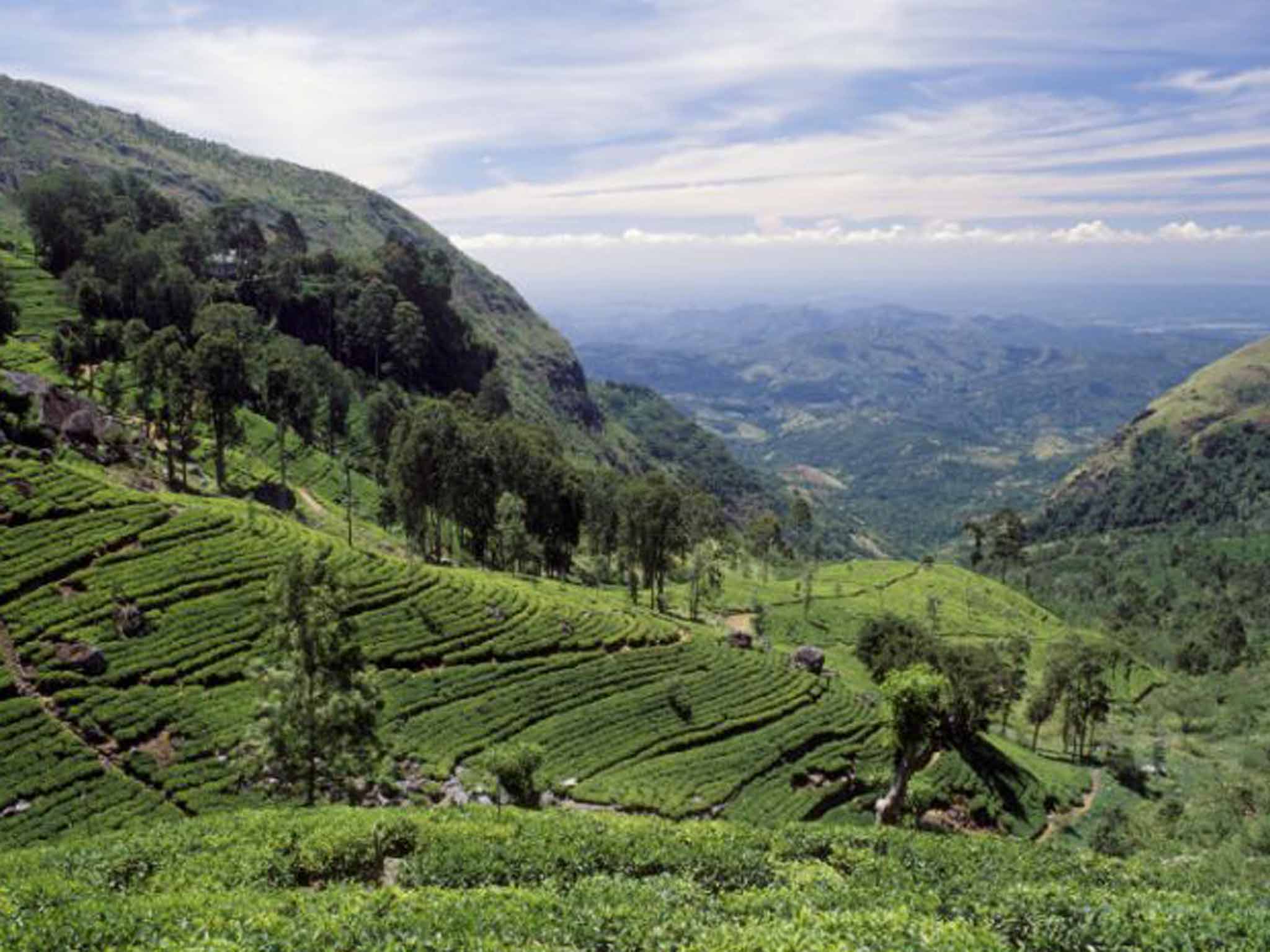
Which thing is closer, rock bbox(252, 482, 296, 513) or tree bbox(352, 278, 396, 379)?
rock bbox(252, 482, 296, 513)

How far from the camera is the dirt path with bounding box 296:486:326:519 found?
360ft

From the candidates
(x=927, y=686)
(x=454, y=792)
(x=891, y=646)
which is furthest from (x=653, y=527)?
(x=927, y=686)

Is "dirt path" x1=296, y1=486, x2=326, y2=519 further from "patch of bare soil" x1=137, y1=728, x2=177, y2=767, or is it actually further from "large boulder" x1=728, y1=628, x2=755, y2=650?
"patch of bare soil" x1=137, y1=728, x2=177, y2=767

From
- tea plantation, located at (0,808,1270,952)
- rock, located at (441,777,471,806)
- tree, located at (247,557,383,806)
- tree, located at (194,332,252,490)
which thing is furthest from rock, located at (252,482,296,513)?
tea plantation, located at (0,808,1270,952)

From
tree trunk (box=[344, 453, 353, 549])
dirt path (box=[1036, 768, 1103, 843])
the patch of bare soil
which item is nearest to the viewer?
the patch of bare soil

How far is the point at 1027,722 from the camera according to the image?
11062cm

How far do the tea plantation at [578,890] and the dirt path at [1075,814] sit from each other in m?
32.0

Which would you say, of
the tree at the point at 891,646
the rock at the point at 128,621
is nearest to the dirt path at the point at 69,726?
the rock at the point at 128,621

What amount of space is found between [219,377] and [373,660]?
52535mm

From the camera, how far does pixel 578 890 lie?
24.4 m

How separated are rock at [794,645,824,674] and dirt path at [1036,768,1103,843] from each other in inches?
903

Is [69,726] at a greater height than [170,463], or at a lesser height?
lesser

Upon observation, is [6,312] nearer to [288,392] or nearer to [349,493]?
[288,392]

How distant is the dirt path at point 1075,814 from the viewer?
66625mm
